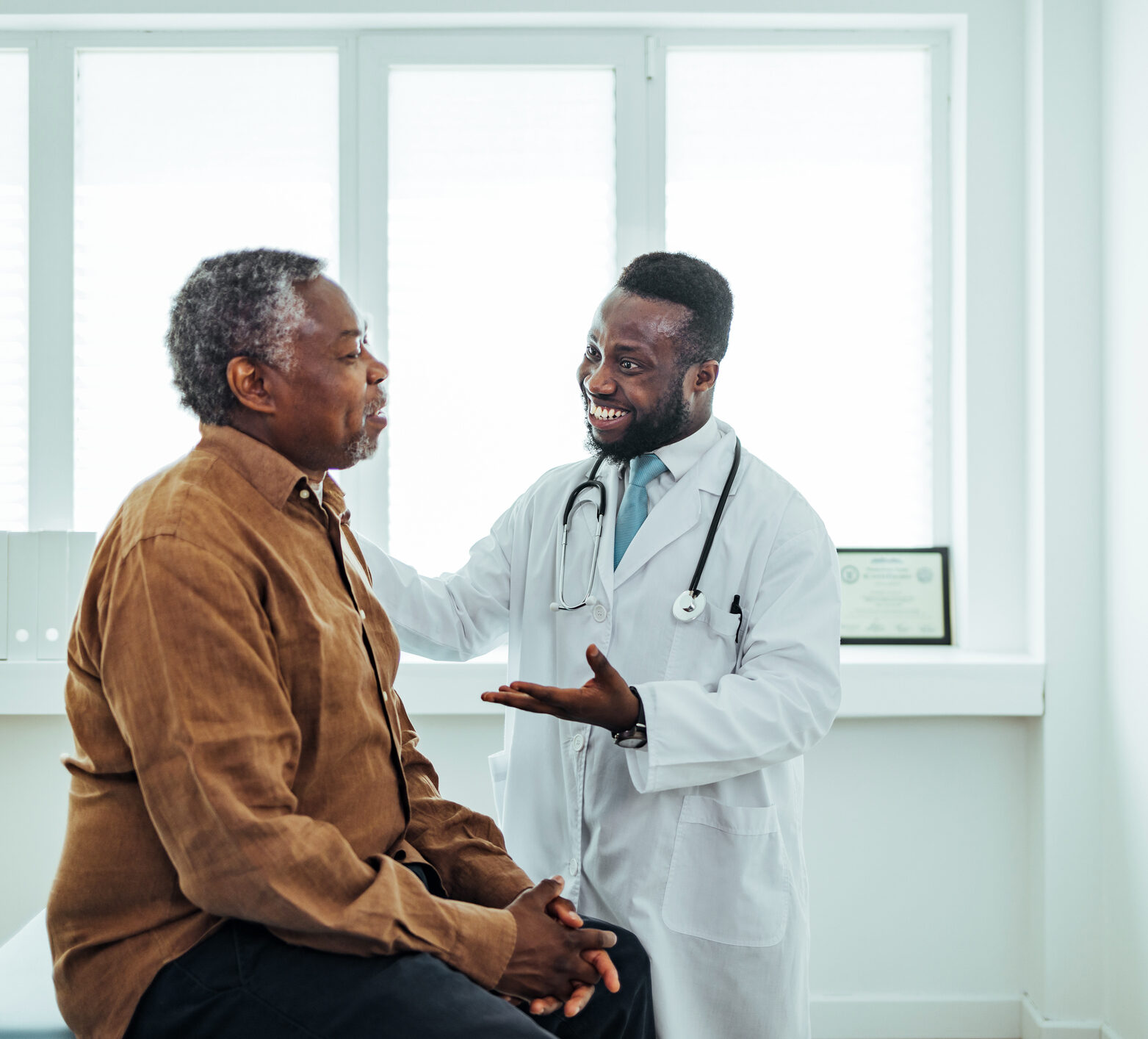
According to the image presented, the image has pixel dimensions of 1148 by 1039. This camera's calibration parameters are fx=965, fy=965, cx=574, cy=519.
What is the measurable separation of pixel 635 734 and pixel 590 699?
0.13 meters

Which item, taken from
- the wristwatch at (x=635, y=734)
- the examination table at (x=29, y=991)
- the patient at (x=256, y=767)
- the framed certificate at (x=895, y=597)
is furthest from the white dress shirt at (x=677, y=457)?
the examination table at (x=29, y=991)

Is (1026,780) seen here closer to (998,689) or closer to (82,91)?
(998,689)

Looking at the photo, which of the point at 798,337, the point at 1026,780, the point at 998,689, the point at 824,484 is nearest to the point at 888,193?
the point at 798,337

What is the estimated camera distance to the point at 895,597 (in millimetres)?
2641

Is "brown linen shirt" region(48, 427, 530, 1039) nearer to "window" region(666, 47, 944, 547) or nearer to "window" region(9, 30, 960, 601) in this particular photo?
"window" region(9, 30, 960, 601)

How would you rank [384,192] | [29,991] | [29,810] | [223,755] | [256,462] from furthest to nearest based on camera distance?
[384,192]
[29,810]
[29,991]
[256,462]
[223,755]

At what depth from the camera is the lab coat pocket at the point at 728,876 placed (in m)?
1.53

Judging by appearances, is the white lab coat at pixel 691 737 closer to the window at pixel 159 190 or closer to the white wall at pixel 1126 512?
the white wall at pixel 1126 512

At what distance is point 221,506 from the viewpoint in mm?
1107

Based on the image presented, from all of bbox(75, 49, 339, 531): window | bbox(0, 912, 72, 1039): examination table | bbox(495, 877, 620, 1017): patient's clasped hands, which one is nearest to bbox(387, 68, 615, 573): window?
bbox(75, 49, 339, 531): window

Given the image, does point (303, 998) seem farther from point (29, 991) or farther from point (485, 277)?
point (485, 277)

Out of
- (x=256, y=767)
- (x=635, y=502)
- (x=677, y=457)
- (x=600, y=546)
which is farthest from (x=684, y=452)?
(x=256, y=767)

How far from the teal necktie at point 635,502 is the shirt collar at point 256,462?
68 centimetres

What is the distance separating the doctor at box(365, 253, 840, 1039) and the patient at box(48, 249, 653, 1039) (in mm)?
286
